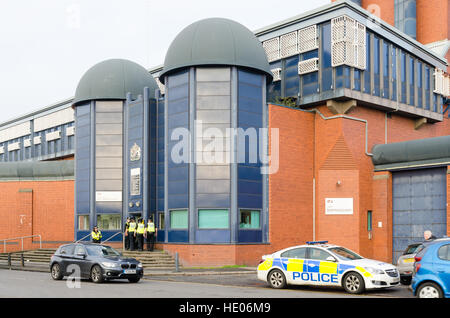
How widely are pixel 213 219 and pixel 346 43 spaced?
11.1 m

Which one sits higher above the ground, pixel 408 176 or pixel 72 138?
pixel 72 138

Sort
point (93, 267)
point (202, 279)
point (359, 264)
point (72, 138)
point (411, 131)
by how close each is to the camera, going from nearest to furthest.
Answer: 1. point (359, 264)
2. point (93, 267)
3. point (202, 279)
4. point (411, 131)
5. point (72, 138)

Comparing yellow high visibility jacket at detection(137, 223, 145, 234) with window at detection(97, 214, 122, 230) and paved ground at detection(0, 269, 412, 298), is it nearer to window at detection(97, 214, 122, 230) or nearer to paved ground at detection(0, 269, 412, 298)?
window at detection(97, 214, 122, 230)

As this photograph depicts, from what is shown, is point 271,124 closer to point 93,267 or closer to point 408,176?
point 408,176

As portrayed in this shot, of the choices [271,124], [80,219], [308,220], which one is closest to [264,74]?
[271,124]

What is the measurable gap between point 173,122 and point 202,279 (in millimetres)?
9954

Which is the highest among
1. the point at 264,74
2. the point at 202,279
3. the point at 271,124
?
the point at 264,74

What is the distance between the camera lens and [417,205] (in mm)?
28844

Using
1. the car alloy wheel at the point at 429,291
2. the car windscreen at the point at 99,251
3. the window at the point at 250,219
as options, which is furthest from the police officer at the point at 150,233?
the car alloy wheel at the point at 429,291

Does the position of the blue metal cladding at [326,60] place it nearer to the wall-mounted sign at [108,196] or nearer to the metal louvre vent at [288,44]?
the metal louvre vent at [288,44]

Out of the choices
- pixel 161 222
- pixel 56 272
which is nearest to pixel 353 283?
pixel 56 272

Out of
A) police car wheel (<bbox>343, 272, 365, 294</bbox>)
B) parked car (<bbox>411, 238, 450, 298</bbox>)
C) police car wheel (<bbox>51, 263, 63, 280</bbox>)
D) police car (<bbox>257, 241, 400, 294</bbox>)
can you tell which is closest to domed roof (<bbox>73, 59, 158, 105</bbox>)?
police car wheel (<bbox>51, 263, 63, 280</bbox>)

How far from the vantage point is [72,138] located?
163ft

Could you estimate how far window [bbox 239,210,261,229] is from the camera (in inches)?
1086
